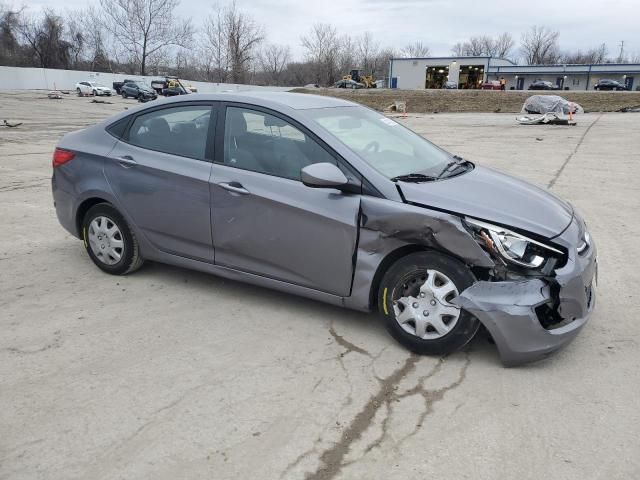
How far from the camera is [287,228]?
3.75m

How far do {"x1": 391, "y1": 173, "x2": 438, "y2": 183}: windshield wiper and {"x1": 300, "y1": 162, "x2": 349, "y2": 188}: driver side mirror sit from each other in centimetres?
37

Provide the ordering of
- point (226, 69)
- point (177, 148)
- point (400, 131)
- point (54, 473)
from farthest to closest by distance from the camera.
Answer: point (226, 69), point (400, 131), point (177, 148), point (54, 473)

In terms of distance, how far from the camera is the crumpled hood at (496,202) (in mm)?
3297

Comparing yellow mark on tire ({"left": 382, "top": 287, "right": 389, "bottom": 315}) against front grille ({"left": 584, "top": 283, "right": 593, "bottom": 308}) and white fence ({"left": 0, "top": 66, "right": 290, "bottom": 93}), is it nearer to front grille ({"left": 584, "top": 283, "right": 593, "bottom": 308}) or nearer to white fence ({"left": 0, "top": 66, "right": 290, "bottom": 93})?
front grille ({"left": 584, "top": 283, "right": 593, "bottom": 308})

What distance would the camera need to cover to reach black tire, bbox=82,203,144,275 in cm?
459

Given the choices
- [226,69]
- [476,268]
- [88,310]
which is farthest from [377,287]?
[226,69]

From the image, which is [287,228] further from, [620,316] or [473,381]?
[620,316]

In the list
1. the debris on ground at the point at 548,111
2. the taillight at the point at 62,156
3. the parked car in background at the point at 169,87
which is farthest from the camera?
the parked car in background at the point at 169,87

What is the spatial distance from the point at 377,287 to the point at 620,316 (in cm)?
194

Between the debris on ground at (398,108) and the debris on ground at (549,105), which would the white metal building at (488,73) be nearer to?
the debris on ground at (398,108)

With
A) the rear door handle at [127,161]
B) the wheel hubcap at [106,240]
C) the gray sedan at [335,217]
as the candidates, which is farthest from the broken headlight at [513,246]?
the wheel hubcap at [106,240]

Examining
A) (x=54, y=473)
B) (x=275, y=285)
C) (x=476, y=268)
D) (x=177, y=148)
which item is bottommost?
(x=54, y=473)

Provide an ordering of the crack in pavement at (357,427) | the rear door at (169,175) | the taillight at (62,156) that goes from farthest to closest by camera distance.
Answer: the taillight at (62,156)
the rear door at (169,175)
the crack in pavement at (357,427)

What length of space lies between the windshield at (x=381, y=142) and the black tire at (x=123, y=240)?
1.89 meters
